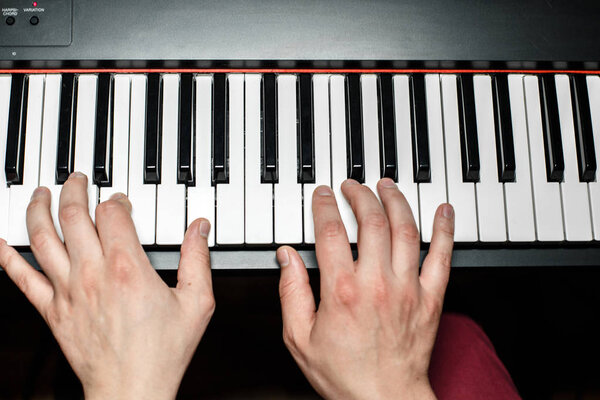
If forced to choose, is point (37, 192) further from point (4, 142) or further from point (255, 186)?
point (255, 186)

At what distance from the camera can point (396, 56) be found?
3.69 feet

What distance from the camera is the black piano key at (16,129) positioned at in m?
1.07

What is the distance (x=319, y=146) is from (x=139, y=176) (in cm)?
35

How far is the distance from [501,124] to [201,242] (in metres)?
0.63

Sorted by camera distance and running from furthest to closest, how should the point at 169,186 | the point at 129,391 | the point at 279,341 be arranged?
1. the point at 279,341
2. the point at 169,186
3. the point at 129,391

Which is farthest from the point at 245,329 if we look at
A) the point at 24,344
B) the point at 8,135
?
the point at 8,135

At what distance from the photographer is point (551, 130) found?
3.70 ft

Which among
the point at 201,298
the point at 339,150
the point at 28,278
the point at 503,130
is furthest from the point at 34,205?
the point at 503,130

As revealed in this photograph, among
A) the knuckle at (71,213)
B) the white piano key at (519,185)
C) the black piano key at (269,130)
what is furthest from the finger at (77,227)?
the white piano key at (519,185)

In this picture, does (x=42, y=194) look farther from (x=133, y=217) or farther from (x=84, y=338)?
(x=84, y=338)

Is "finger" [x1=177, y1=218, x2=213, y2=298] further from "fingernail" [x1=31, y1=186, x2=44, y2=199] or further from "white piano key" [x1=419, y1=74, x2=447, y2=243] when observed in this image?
"white piano key" [x1=419, y1=74, x2=447, y2=243]

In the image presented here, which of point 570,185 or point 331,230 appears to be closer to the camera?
point 331,230

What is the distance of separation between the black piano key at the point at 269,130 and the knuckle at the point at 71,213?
332 mm

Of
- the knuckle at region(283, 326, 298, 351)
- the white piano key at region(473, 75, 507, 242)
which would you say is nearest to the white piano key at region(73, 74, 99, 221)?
the knuckle at region(283, 326, 298, 351)
